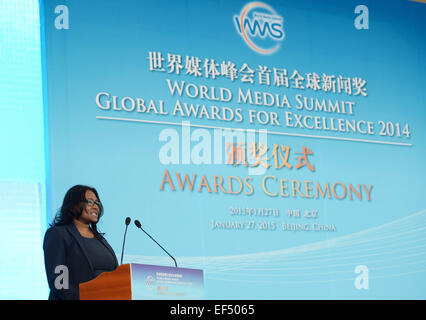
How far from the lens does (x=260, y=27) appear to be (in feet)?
20.5

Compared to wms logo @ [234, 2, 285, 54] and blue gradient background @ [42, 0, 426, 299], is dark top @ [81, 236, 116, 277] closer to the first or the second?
blue gradient background @ [42, 0, 426, 299]

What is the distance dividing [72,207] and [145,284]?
2.17 ft

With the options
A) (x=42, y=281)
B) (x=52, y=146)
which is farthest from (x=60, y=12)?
(x=42, y=281)

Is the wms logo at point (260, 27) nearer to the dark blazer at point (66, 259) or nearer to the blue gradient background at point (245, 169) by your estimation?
the blue gradient background at point (245, 169)

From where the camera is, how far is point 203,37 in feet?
19.9

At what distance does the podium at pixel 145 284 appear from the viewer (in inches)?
197

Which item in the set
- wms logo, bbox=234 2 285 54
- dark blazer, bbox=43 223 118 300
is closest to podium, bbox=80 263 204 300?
dark blazer, bbox=43 223 118 300

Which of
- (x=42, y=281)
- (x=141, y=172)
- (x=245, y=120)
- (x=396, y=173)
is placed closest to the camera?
(x=42, y=281)

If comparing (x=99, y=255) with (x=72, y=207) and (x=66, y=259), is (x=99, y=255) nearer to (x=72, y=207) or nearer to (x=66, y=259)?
(x=66, y=259)

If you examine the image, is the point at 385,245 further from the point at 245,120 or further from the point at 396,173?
the point at 245,120

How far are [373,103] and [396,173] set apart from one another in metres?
0.56

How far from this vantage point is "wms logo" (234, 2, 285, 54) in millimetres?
6203

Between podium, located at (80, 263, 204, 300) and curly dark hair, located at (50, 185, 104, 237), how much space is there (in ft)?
1.30

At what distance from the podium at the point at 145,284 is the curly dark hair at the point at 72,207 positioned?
40 cm
